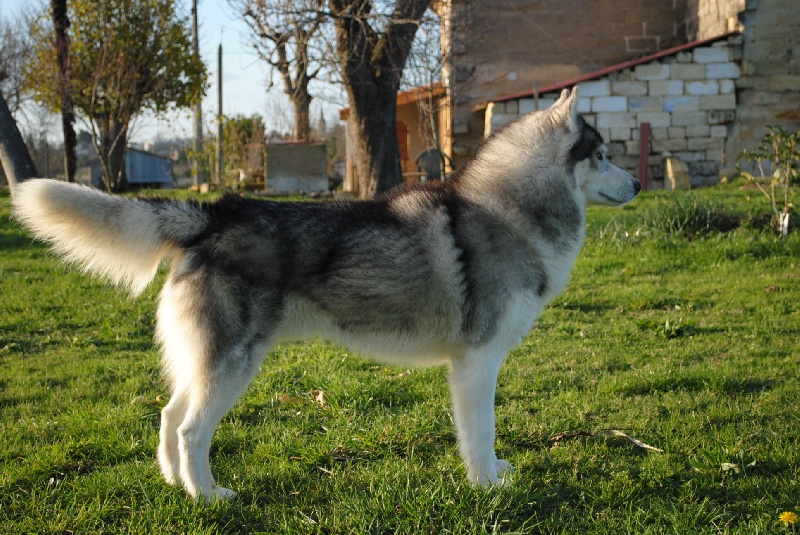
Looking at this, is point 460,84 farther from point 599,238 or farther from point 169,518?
point 169,518

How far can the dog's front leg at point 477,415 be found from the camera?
3.50 m

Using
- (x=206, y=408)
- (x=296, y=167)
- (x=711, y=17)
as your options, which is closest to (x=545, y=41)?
(x=711, y=17)

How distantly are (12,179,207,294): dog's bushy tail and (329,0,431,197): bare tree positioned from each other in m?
8.74

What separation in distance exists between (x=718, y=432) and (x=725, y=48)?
49.7 feet

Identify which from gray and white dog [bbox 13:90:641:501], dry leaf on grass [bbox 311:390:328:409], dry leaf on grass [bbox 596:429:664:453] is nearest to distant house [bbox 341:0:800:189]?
dry leaf on grass [bbox 311:390:328:409]

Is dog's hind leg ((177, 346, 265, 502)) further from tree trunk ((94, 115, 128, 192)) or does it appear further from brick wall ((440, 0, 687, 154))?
brick wall ((440, 0, 687, 154))

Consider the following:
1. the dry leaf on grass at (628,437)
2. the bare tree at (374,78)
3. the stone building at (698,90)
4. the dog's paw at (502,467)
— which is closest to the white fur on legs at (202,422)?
the dog's paw at (502,467)

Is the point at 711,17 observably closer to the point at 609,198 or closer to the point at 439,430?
the point at 609,198

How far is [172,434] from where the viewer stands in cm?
354

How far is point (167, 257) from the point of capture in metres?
3.47

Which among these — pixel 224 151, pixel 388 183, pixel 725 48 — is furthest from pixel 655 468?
pixel 224 151

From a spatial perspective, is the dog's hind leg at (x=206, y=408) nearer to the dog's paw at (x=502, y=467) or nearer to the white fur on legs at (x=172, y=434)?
the white fur on legs at (x=172, y=434)

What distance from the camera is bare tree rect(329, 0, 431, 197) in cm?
1215

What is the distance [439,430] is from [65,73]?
13.3m
